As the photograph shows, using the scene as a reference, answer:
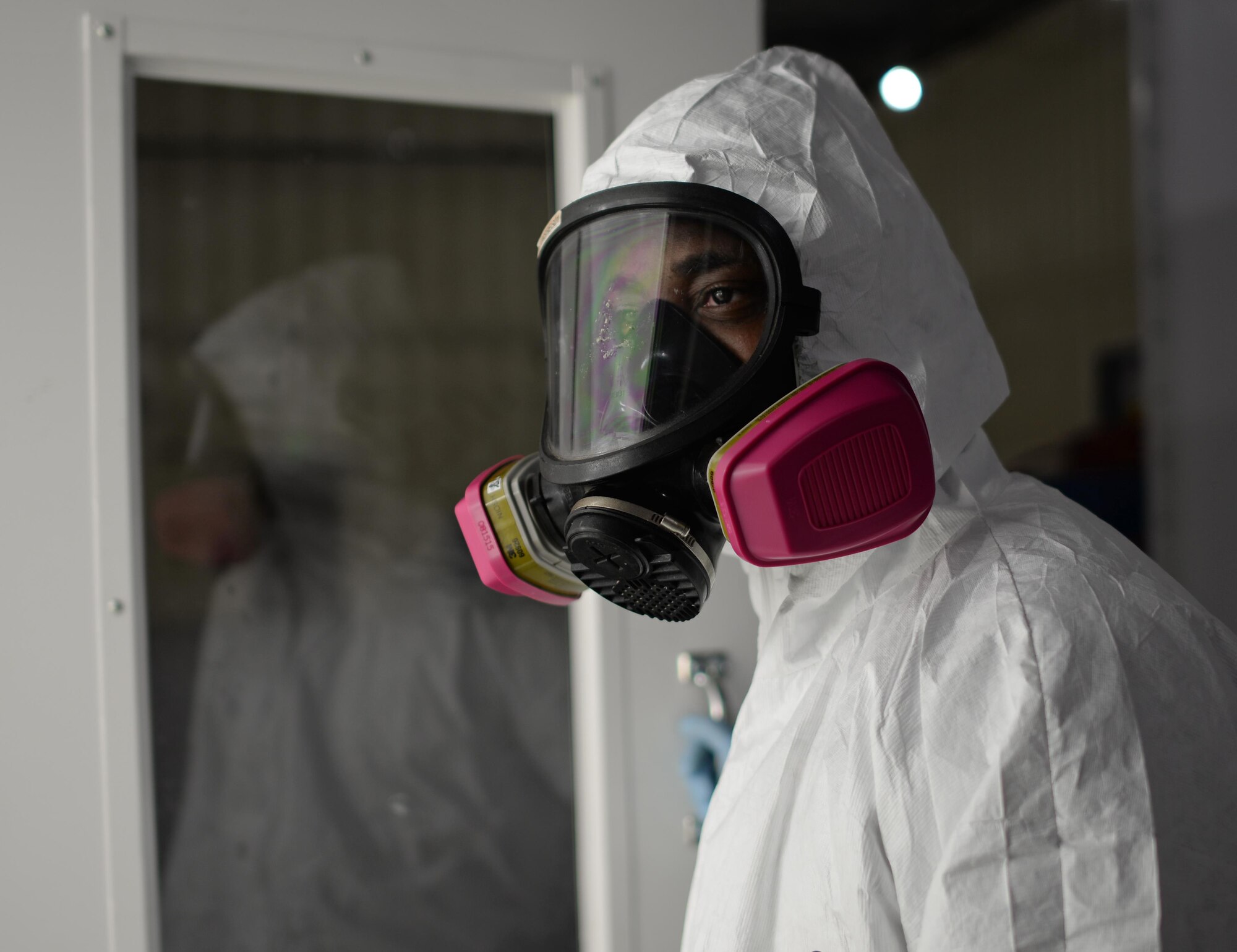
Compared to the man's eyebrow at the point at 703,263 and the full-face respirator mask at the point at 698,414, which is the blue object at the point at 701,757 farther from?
the man's eyebrow at the point at 703,263

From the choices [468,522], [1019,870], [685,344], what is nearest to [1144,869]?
[1019,870]

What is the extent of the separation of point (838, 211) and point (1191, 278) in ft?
4.90

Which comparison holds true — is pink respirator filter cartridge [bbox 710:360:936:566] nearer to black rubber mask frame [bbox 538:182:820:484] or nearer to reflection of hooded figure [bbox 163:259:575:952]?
black rubber mask frame [bbox 538:182:820:484]

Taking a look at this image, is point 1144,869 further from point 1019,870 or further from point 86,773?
point 86,773

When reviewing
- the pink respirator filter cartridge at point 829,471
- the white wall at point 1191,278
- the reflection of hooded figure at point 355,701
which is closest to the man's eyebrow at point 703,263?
the pink respirator filter cartridge at point 829,471

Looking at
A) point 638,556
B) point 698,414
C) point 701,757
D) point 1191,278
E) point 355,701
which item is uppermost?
point 1191,278

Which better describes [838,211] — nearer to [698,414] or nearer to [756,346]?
[756,346]

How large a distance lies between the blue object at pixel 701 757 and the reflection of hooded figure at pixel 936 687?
357 mm

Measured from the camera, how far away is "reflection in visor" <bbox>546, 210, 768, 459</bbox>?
0.87 m

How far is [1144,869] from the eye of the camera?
26.4 inches

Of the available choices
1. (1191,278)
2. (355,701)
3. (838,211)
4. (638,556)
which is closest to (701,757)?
(355,701)

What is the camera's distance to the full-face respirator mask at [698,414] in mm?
774

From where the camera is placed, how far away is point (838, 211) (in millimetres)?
899

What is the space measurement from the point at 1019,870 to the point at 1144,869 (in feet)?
0.30
